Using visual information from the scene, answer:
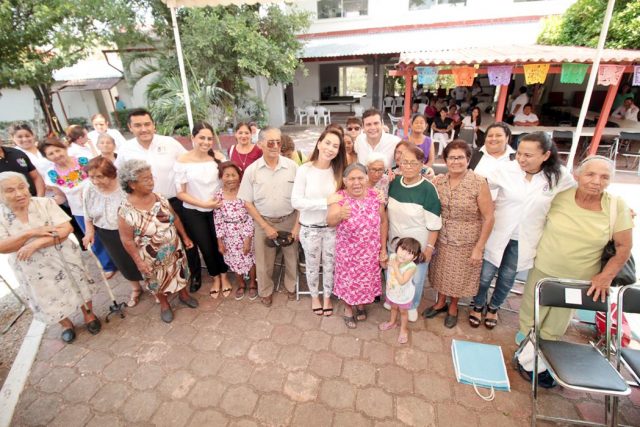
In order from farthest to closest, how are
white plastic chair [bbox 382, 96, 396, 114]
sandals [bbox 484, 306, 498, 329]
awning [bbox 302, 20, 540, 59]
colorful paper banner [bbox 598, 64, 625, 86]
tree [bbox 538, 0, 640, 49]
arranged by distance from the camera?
white plastic chair [bbox 382, 96, 396, 114] < awning [bbox 302, 20, 540, 59] < tree [bbox 538, 0, 640, 49] < colorful paper banner [bbox 598, 64, 625, 86] < sandals [bbox 484, 306, 498, 329]

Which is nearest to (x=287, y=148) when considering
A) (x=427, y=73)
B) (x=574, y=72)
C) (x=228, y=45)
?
(x=427, y=73)

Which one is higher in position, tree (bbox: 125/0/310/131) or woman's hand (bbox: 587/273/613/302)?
tree (bbox: 125/0/310/131)

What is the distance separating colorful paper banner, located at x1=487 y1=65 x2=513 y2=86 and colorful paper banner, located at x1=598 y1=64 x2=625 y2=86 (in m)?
1.68

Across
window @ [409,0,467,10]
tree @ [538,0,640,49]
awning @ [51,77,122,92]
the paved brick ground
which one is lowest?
A: the paved brick ground

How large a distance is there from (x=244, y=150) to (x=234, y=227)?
859 millimetres

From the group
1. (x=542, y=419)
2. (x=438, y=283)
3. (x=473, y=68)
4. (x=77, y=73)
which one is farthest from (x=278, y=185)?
(x=77, y=73)

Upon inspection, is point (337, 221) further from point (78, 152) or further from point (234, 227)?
point (78, 152)

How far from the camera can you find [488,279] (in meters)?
2.85

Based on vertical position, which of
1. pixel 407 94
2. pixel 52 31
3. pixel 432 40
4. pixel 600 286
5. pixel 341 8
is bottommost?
pixel 600 286

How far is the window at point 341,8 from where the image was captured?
13.1m

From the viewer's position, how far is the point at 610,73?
6.23 metres

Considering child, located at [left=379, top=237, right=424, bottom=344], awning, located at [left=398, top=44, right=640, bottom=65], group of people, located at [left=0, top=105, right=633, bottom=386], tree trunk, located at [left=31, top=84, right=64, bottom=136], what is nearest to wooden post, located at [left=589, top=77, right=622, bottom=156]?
awning, located at [left=398, top=44, right=640, bottom=65]

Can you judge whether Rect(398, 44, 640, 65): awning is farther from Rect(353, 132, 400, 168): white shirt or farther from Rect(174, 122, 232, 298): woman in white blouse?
Rect(174, 122, 232, 298): woman in white blouse

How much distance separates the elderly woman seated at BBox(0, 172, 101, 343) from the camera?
246 cm
